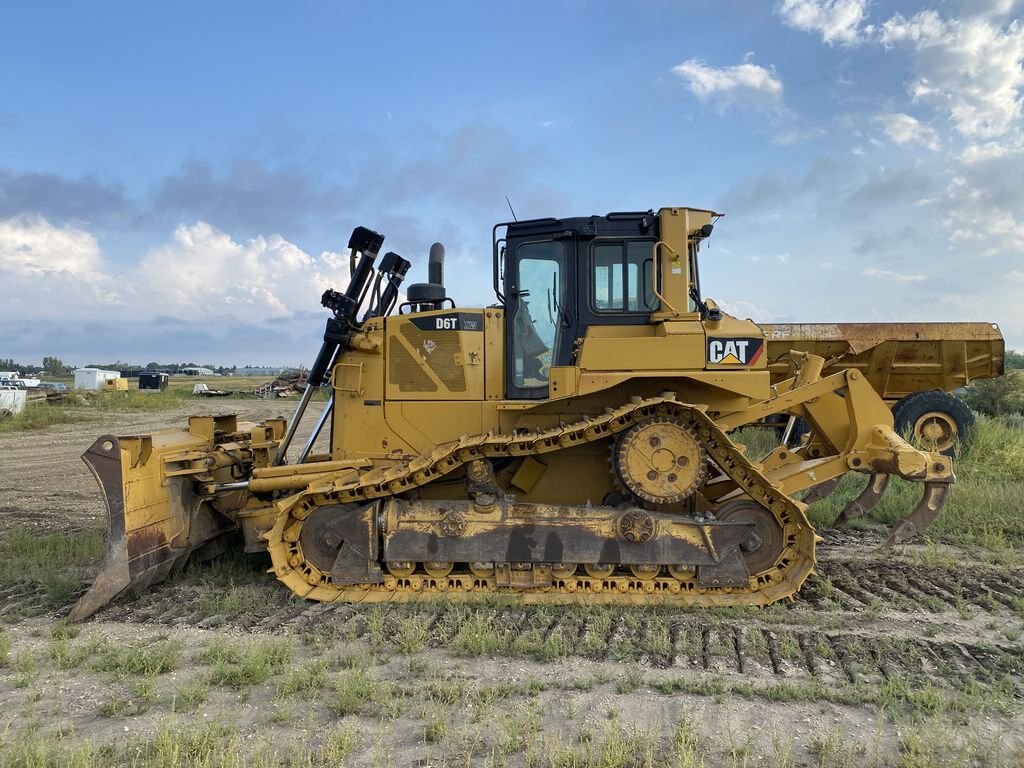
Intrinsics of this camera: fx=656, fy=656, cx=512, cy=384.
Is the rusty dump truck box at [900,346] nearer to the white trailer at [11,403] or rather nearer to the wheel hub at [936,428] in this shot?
the wheel hub at [936,428]

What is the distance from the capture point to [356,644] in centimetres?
493

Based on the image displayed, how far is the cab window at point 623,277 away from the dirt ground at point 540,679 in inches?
110

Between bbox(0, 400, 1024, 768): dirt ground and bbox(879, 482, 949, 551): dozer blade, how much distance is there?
1.56 feet

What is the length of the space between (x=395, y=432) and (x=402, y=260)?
79.3 inches

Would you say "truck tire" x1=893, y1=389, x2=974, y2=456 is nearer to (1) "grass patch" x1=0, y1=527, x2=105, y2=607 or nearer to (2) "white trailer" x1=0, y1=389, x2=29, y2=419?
(1) "grass patch" x1=0, y1=527, x2=105, y2=607

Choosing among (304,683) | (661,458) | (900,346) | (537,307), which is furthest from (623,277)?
(900,346)

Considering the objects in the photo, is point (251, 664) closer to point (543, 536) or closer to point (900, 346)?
point (543, 536)

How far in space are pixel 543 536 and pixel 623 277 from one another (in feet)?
8.43

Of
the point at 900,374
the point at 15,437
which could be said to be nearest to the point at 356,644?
the point at 900,374

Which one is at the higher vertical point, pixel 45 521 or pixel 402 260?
pixel 402 260

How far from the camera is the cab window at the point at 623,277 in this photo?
630 centimetres

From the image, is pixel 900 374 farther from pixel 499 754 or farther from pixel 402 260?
pixel 499 754

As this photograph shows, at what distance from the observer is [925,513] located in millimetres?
6254

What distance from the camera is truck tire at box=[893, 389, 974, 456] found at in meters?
13.0
